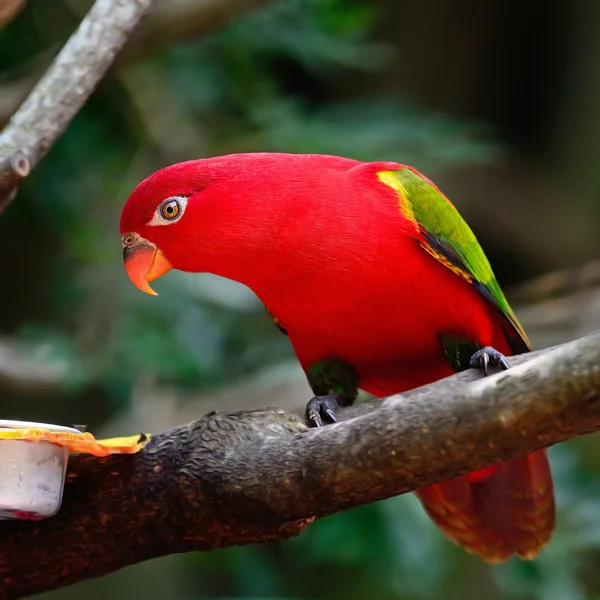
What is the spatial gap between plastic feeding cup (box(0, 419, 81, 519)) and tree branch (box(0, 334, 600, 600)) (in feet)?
0.42

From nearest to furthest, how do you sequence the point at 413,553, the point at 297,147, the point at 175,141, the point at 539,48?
the point at 413,553 < the point at 297,147 < the point at 175,141 < the point at 539,48

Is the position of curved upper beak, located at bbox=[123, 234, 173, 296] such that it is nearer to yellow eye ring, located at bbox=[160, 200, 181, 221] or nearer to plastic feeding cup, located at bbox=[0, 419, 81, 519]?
yellow eye ring, located at bbox=[160, 200, 181, 221]

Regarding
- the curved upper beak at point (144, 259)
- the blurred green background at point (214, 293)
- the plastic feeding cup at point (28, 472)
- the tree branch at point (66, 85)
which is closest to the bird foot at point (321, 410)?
the curved upper beak at point (144, 259)

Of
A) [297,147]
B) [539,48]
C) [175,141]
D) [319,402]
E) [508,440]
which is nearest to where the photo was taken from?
[508,440]

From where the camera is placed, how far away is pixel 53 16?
2.99 meters

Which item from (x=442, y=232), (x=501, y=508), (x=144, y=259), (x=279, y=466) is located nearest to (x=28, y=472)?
(x=279, y=466)

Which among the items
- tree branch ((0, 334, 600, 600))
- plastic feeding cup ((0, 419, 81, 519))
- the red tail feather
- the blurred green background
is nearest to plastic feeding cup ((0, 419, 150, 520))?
plastic feeding cup ((0, 419, 81, 519))

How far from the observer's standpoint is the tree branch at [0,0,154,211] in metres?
1.38

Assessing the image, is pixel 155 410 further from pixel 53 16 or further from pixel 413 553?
pixel 53 16

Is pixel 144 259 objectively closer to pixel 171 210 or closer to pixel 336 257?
pixel 171 210

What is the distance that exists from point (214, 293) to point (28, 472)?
1891 millimetres

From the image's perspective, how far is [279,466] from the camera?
108 centimetres

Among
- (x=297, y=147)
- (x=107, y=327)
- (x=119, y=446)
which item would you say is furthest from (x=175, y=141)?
(x=119, y=446)

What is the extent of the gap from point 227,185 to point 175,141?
5.41ft
